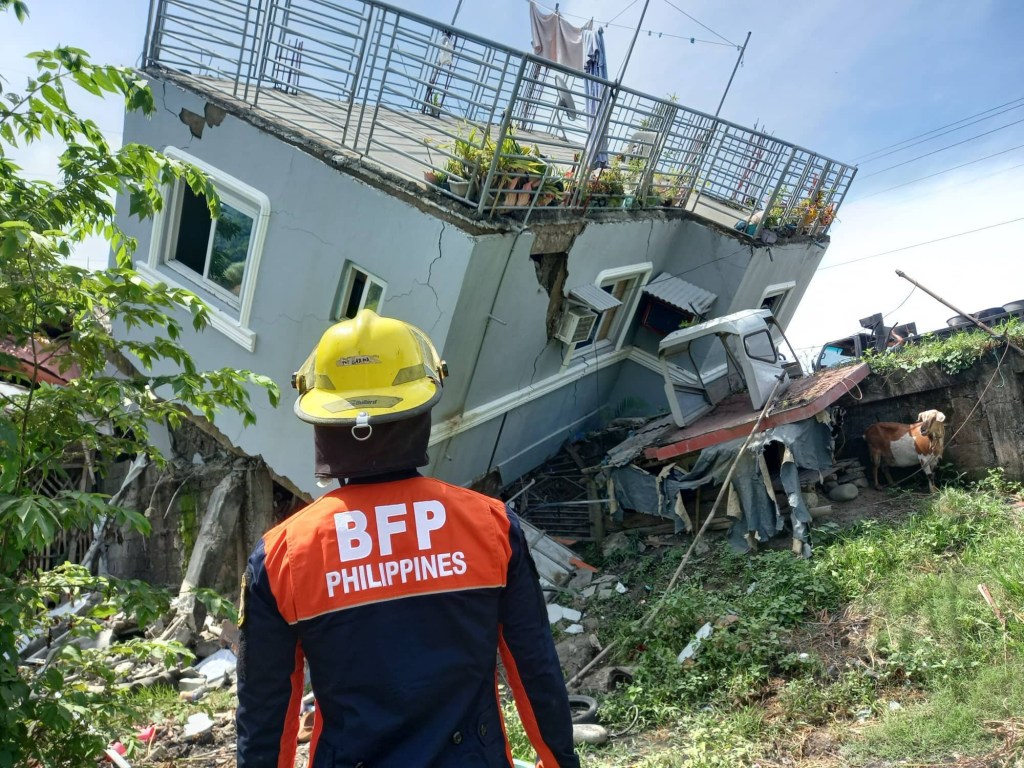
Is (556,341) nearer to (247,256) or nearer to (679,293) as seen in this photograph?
(679,293)

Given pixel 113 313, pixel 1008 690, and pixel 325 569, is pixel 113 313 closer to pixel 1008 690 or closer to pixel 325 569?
pixel 325 569

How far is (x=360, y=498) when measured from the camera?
2.10 metres

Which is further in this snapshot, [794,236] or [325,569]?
[794,236]

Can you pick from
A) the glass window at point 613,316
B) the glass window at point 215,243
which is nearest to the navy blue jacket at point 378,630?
the glass window at point 215,243

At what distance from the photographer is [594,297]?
8.82 metres

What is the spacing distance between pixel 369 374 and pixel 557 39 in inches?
530

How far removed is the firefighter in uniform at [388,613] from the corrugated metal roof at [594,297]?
6590 mm

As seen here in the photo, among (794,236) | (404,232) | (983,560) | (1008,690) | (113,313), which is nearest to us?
(113,313)

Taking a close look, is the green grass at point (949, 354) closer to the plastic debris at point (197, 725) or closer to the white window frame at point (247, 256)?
the white window frame at point (247, 256)

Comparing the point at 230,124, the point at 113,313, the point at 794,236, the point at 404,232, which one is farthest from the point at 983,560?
the point at 230,124

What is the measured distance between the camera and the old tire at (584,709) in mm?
5153

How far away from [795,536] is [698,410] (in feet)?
7.16

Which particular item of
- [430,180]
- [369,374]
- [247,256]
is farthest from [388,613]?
[247,256]

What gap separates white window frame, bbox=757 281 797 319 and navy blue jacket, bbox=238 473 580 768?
33.7ft
